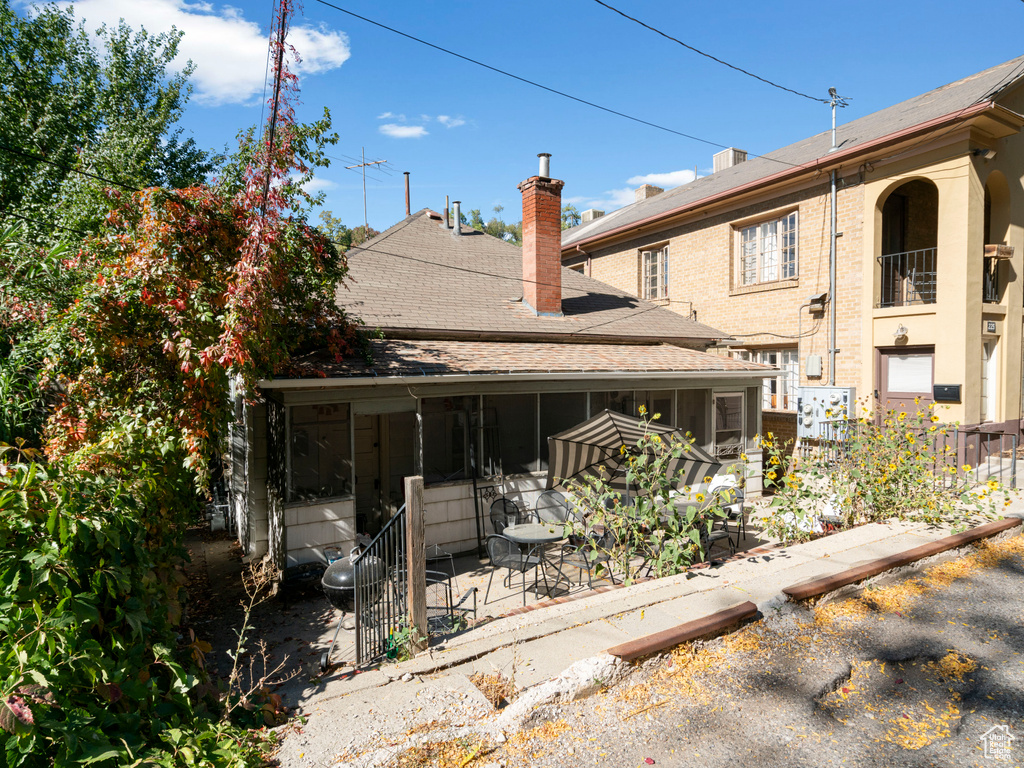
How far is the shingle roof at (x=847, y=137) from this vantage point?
12.7 m

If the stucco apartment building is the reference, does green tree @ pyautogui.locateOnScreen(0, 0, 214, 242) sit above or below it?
above

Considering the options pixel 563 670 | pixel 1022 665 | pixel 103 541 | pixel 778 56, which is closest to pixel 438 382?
pixel 563 670

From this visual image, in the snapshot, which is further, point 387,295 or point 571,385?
point 387,295

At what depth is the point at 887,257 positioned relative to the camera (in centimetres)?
1343

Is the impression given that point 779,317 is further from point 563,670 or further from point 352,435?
point 563,670

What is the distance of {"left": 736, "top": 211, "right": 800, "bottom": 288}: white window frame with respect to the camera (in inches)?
601

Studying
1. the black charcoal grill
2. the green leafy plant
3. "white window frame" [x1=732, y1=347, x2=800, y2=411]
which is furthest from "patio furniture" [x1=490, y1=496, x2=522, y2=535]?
"white window frame" [x1=732, y1=347, x2=800, y2=411]

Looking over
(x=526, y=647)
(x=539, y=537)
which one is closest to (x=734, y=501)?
(x=539, y=537)

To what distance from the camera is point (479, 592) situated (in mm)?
7129

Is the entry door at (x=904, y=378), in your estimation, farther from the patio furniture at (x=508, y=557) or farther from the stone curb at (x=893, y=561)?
the patio furniture at (x=508, y=557)

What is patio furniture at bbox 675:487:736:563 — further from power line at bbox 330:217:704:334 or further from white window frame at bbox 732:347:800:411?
white window frame at bbox 732:347:800:411

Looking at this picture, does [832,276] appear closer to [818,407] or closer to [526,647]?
[818,407]

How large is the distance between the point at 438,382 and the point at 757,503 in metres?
7.23

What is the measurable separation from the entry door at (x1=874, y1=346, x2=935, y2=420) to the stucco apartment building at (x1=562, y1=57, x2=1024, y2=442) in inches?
1.2
